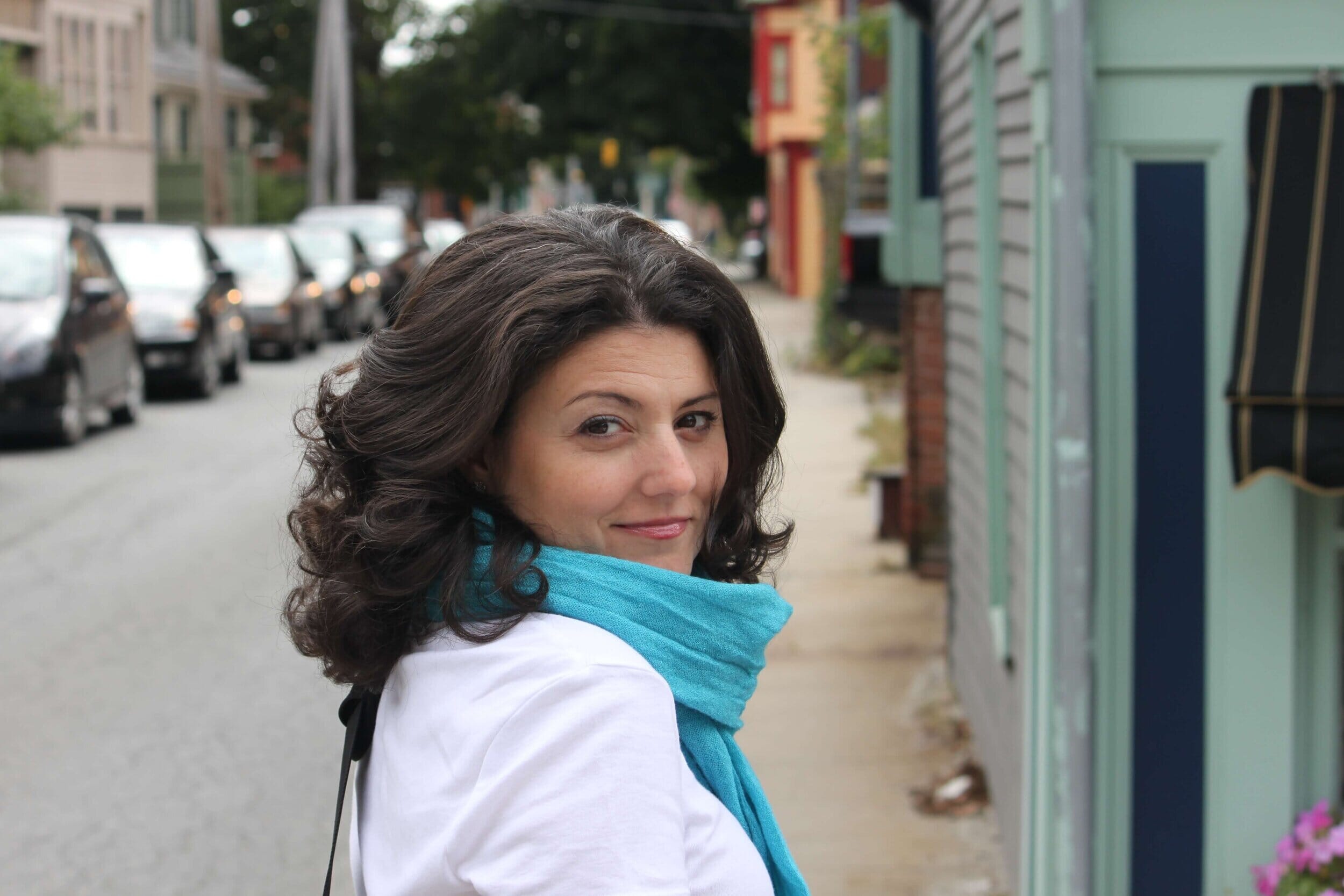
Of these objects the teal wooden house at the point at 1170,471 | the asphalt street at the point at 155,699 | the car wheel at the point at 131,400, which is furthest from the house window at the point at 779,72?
the teal wooden house at the point at 1170,471

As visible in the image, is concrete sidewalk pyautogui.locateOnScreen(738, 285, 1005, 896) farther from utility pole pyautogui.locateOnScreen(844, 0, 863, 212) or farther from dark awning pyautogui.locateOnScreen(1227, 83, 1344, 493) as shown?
utility pole pyautogui.locateOnScreen(844, 0, 863, 212)

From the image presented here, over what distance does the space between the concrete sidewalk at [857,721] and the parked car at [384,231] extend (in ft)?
52.6

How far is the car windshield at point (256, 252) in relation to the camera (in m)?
20.8

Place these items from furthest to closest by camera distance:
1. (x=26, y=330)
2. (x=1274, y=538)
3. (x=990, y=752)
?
(x=26, y=330) < (x=990, y=752) < (x=1274, y=538)

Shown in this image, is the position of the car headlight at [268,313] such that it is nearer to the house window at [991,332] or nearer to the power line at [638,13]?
the house window at [991,332]

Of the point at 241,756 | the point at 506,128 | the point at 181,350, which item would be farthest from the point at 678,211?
the point at 241,756

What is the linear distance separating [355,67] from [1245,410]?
160 feet

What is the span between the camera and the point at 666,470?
1.66 meters

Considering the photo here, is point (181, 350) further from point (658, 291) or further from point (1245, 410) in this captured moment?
point (658, 291)

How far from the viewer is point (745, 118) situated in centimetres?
4778

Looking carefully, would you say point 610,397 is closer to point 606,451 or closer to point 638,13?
point 606,451

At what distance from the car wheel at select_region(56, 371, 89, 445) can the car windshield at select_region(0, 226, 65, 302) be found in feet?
2.27

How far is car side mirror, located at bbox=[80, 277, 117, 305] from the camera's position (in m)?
12.8

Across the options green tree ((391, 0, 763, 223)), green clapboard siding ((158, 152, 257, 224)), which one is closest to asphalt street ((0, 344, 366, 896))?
green clapboard siding ((158, 152, 257, 224))
